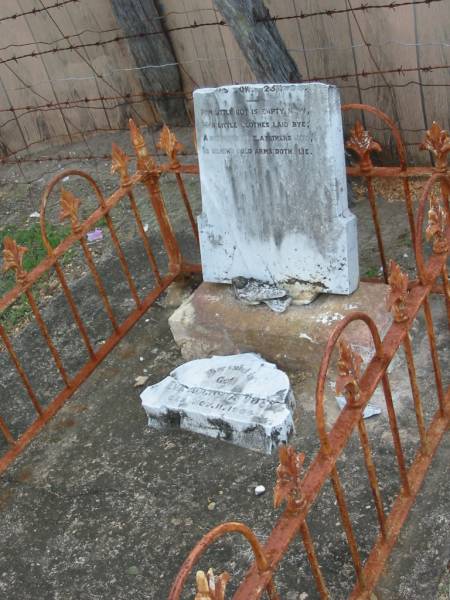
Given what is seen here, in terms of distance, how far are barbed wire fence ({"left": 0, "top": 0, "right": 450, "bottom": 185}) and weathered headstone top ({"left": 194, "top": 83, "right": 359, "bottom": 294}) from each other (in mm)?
1924

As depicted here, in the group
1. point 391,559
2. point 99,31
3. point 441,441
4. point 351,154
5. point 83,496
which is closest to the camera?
point 391,559

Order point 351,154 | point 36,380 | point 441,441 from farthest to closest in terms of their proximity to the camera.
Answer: point 351,154 → point 36,380 → point 441,441

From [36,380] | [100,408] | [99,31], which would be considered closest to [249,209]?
[100,408]

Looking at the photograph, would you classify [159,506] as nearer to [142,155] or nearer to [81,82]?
[142,155]

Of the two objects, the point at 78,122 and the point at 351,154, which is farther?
the point at 78,122

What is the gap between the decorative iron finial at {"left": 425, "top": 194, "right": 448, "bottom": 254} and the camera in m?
3.22

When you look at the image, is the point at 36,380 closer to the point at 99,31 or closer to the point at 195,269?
the point at 195,269

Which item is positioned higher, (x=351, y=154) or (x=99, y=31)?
(x=99, y=31)

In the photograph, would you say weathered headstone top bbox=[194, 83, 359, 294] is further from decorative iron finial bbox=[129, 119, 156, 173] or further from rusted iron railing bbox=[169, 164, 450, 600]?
rusted iron railing bbox=[169, 164, 450, 600]

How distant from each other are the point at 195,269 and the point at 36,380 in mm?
1219

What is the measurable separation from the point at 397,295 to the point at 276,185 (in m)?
1.46

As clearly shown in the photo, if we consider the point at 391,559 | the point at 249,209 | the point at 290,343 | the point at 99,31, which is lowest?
the point at 391,559

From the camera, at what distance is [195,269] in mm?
5168

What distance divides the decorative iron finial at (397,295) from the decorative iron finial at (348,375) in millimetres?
364
